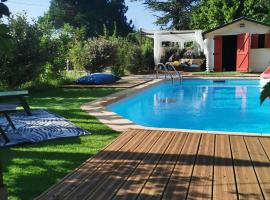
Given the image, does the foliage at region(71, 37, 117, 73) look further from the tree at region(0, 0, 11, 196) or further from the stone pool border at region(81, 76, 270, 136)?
the tree at region(0, 0, 11, 196)

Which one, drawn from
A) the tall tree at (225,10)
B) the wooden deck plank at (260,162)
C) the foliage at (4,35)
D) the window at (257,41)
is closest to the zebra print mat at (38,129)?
the wooden deck plank at (260,162)

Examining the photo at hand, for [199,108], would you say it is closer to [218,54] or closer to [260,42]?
[218,54]

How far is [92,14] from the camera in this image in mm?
41844

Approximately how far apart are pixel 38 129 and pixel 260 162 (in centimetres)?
345

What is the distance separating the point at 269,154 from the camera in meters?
4.14

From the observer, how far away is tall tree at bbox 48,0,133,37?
4200 centimetres

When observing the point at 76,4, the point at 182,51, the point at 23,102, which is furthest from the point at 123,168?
the point at 76,4

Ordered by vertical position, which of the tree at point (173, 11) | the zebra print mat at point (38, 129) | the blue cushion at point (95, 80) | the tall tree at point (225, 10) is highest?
the tree at point (173, 11)

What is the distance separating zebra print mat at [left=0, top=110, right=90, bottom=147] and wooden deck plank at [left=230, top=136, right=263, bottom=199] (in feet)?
7.48

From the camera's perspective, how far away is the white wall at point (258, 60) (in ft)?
60.4

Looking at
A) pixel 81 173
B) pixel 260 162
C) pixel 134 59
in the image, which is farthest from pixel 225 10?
pixel 81 173

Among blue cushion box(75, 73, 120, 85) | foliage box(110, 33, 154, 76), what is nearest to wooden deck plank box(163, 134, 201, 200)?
blue cushion box(75, 73, 120, 85)

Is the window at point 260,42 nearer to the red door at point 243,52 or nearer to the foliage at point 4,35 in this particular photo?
the red door at point 243,52

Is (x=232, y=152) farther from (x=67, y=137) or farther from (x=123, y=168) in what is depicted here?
(x=67, y=137)
